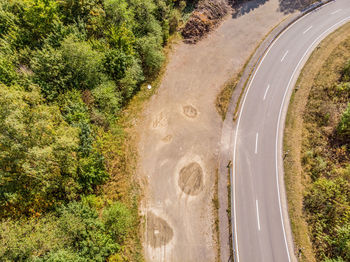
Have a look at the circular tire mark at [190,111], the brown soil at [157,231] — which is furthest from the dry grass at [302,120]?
the brown soil at [157,231]

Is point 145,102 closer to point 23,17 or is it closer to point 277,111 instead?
point 23,17

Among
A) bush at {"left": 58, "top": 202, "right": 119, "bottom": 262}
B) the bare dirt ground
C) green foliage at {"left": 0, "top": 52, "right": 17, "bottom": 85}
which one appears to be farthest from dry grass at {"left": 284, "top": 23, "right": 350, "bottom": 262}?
green foliage at {"left": 0, "top": 52, "right": 17, "bottom": 85}

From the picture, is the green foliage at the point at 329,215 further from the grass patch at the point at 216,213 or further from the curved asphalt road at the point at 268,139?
the grass patch at the point at 216,213

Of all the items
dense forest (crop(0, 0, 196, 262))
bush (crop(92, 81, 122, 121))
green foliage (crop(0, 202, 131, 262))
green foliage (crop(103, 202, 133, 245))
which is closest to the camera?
green foliage (crop(0, 202, 131, 262))

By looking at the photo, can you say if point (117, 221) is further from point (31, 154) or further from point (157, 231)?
point (31, 154)

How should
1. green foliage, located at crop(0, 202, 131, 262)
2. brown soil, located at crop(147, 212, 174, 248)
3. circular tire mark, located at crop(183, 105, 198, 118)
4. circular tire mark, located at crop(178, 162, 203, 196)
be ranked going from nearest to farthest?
green foliage, located at crop(0, 202, 131, 262) → brown soil, located at crop(147, 212, 174, 248) → circular tire mark, located at crop(178, 162, 203, 196) → circular tire mark, located at crop(183, 105, 198, 118)

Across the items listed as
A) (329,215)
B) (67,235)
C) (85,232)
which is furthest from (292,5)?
(67,235)

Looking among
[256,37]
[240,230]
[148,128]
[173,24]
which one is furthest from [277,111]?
[173,24]

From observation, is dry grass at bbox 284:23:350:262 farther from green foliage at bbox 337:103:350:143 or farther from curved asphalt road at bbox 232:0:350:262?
green foliage at bbox 337:103:350:143
